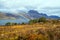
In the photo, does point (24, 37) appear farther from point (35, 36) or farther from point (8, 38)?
point (8, 38)

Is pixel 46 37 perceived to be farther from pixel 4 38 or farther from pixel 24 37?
pixel 4 38

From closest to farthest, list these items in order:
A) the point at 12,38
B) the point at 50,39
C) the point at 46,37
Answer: the point at 50,39
the point at 46,37
the point at 12,38

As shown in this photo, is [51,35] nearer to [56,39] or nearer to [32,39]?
[56,39]

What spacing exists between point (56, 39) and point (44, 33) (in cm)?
349

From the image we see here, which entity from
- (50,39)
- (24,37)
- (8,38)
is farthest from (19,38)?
(50,39)

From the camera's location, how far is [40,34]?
32.5 meters

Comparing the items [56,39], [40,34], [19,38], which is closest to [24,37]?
[19,38]

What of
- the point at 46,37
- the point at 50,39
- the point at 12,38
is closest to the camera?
the point at 50,39

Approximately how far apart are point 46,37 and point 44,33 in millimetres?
1637

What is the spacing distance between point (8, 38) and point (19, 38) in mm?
3245

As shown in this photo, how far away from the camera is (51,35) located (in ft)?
95.6

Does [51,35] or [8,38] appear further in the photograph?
[8,38]

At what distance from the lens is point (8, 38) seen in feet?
112

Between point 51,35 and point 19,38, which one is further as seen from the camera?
point 19,38
